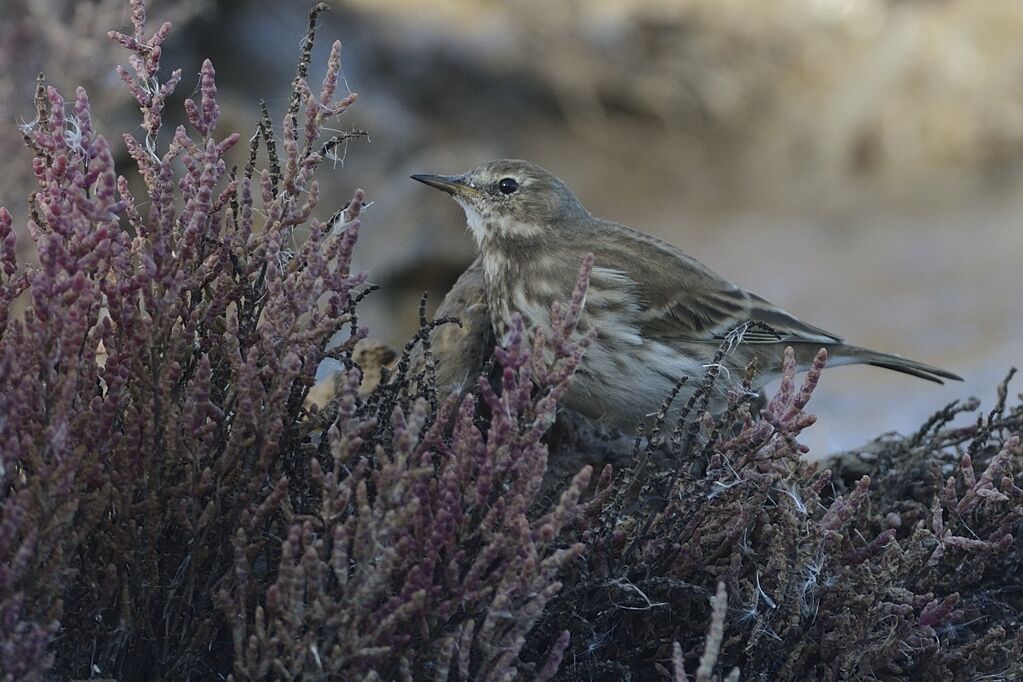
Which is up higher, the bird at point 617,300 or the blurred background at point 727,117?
the blurred background at point 727,117

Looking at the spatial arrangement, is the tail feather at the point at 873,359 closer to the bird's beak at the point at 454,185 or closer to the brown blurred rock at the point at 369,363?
the bird's beak at the point at 454,185

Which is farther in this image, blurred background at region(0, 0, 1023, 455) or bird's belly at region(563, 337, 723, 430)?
blurred background at region(0, 0, 1023, 455)

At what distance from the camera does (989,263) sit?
377 inches

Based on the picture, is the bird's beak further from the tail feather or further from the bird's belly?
the tail feather

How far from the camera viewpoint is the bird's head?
467 centimetres

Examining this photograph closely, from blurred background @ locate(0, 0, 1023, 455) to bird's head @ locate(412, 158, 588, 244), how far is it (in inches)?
163

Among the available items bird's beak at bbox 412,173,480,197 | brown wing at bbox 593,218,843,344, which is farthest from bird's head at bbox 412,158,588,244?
brown wing at bbox 593,218,843,344

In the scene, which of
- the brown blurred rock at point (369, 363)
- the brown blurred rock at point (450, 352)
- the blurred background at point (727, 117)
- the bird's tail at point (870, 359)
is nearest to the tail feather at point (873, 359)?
the bird's tail at point (870, 359)

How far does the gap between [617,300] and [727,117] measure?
7.10 meters

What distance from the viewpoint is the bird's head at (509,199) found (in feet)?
15.3

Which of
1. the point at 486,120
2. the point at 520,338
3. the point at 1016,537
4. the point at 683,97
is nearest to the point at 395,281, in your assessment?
the point at 486,120

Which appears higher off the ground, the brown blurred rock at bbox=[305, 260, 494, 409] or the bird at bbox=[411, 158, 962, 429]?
the bird at bbox=[411, 158, 962, 429]

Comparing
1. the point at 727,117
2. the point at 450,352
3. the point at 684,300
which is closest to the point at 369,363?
the point at 450,352

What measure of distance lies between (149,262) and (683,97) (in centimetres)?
888
